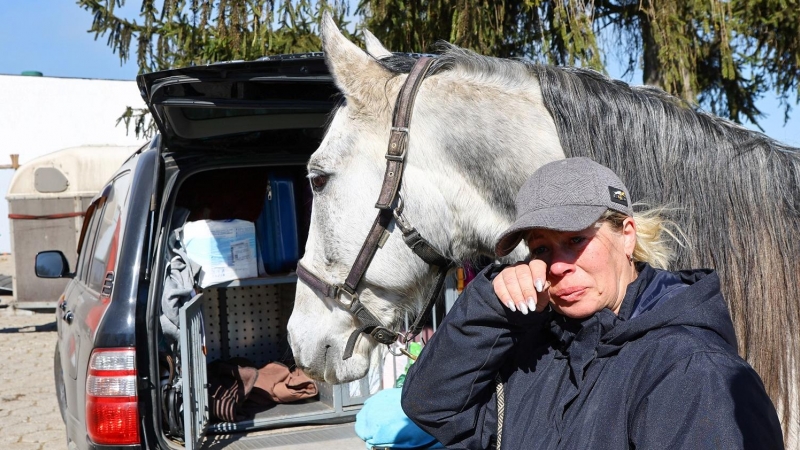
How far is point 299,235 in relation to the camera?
4812 millimetres

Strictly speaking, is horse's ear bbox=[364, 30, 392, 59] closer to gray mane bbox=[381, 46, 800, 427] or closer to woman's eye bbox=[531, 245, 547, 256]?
gray mane bbox=[381, 46, 800, 427]

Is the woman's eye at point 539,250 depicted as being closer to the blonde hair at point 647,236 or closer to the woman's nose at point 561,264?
the woman's nose at point 561,264

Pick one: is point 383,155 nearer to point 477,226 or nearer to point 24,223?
point 477,226

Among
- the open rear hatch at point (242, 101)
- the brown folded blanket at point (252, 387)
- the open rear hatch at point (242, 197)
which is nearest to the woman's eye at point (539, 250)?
the open rear hatch at point (242, 197)

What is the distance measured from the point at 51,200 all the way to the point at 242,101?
32.6 ft

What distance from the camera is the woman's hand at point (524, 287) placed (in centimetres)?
152

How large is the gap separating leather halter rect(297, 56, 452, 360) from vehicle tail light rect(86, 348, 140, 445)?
1150 millimetres

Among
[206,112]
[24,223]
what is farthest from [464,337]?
[24,223]

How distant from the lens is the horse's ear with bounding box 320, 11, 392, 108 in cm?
221

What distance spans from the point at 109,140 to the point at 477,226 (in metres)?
25.5

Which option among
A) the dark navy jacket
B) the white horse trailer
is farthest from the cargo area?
the white horse trailer

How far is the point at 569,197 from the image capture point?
4.89 feet

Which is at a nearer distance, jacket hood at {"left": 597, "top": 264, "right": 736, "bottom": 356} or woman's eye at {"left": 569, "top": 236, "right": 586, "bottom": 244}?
jacket hood at {"left": 597, "top": 264, "right": 736, "bottom": 356}

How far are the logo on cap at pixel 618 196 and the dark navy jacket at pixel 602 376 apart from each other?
162 millimetres
